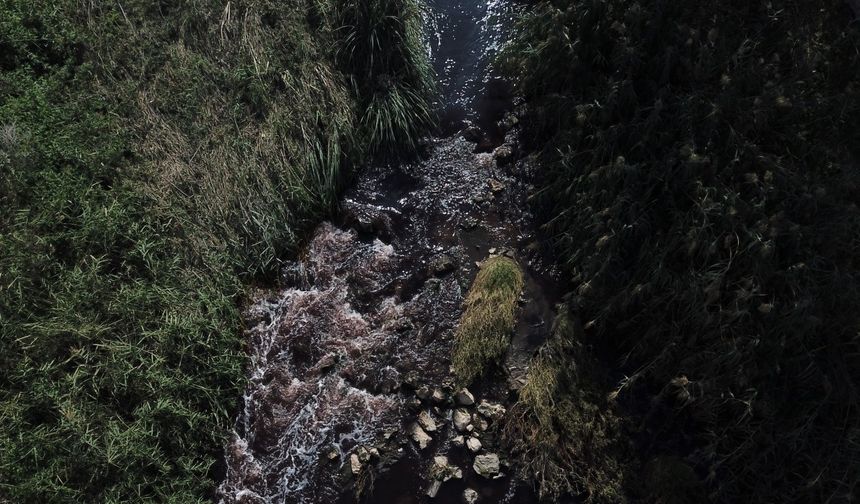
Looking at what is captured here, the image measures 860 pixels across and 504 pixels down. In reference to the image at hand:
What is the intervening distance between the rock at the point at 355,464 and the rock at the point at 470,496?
0.96m

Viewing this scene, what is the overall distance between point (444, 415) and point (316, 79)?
380cm

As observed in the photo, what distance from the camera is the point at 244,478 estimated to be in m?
5.74

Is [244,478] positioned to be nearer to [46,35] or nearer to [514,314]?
[514,314]

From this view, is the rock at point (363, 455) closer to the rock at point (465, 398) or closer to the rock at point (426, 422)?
the rock at point (426, 422)

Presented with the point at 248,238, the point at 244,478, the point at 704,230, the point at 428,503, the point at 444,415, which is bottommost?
the point at 244,478

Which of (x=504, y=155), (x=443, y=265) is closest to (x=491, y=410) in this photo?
(x=443, y=265)

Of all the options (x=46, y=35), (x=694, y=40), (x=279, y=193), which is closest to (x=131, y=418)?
(x=279, y=193)

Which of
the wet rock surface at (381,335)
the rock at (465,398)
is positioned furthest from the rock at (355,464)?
the rock at (465,398)

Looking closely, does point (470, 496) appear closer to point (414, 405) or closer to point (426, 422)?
point (426, 422)

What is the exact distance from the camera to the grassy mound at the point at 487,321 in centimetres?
568

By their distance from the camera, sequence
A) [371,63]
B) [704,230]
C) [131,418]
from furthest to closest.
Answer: [371,63] < [131,418] < [704,230]

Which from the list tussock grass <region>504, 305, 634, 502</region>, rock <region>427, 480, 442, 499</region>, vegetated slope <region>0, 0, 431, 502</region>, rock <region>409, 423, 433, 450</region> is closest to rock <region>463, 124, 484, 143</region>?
vegetated slope <region>0, 0, 431, 502</region>

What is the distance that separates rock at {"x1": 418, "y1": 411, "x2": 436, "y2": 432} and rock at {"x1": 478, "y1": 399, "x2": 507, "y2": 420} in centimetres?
44

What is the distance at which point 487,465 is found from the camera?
5398 mm
